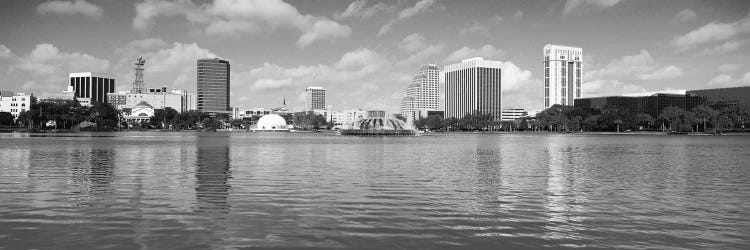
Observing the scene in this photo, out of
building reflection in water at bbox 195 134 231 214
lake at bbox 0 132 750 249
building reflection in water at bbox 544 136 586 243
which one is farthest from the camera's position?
building reflection in water at bbox 195 134 231 214

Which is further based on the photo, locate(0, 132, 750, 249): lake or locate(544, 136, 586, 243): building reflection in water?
locate(544, 136, 586, 243): building reflection in water

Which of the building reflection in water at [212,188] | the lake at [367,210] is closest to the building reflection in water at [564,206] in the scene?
the lake at [367,210]

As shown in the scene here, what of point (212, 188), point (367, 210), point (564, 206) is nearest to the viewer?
point (367, 210)

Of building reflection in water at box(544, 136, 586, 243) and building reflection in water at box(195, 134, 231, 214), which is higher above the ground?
building reflection in water at box(195, 134, 231, 214)

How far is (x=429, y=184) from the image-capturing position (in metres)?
27.3

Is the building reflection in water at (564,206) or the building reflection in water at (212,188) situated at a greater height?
the building reflection in water at (212,188)

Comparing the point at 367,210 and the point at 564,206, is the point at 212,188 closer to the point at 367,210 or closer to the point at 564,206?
the point at 367,210

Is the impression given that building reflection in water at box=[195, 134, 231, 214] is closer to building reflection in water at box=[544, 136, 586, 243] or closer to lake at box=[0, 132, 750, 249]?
lake at box=[0, 132, 750, 249]

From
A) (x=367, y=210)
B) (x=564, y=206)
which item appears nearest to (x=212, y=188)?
(x=367, y=210)

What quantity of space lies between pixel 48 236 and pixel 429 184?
55.0 ft

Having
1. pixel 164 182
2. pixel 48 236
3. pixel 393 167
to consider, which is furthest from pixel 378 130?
pixel 48 236

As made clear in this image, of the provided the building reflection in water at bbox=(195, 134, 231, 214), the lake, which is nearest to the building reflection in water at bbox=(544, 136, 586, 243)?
the lake

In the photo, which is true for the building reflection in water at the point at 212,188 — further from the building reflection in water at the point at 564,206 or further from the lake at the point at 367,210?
Answer: the building reflection in water at the point at 564,206

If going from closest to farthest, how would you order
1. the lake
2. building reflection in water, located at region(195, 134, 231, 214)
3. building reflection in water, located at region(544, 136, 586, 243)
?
the lake → building reflection in water, located at region(544, 136, 586, 243) → building reflection in water, located at region(195, 134, 231, 214)
